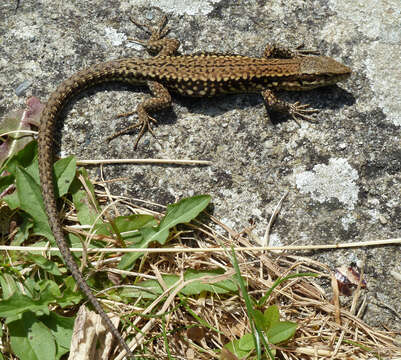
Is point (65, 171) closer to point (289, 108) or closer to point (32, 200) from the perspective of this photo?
point (32, 200)

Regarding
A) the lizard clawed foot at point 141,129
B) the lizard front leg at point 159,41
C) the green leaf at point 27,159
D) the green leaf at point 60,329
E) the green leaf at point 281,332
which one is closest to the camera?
the green leaf at point 281,332

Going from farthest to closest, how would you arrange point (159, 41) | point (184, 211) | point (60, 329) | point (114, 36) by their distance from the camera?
point (114, 36)
point (159, 41)
point (184, 211)
point (60, 329)

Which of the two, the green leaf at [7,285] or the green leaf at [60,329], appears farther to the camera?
the green leaf at [7,285]

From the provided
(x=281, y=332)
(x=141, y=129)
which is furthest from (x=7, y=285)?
(x=281, y=332)

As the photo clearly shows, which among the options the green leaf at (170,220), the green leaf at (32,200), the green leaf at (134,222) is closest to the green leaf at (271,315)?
the green leaf at (170,220)

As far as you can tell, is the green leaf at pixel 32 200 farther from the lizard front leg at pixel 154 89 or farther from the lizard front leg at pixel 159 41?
the lizard front leg at pixel 159 41
